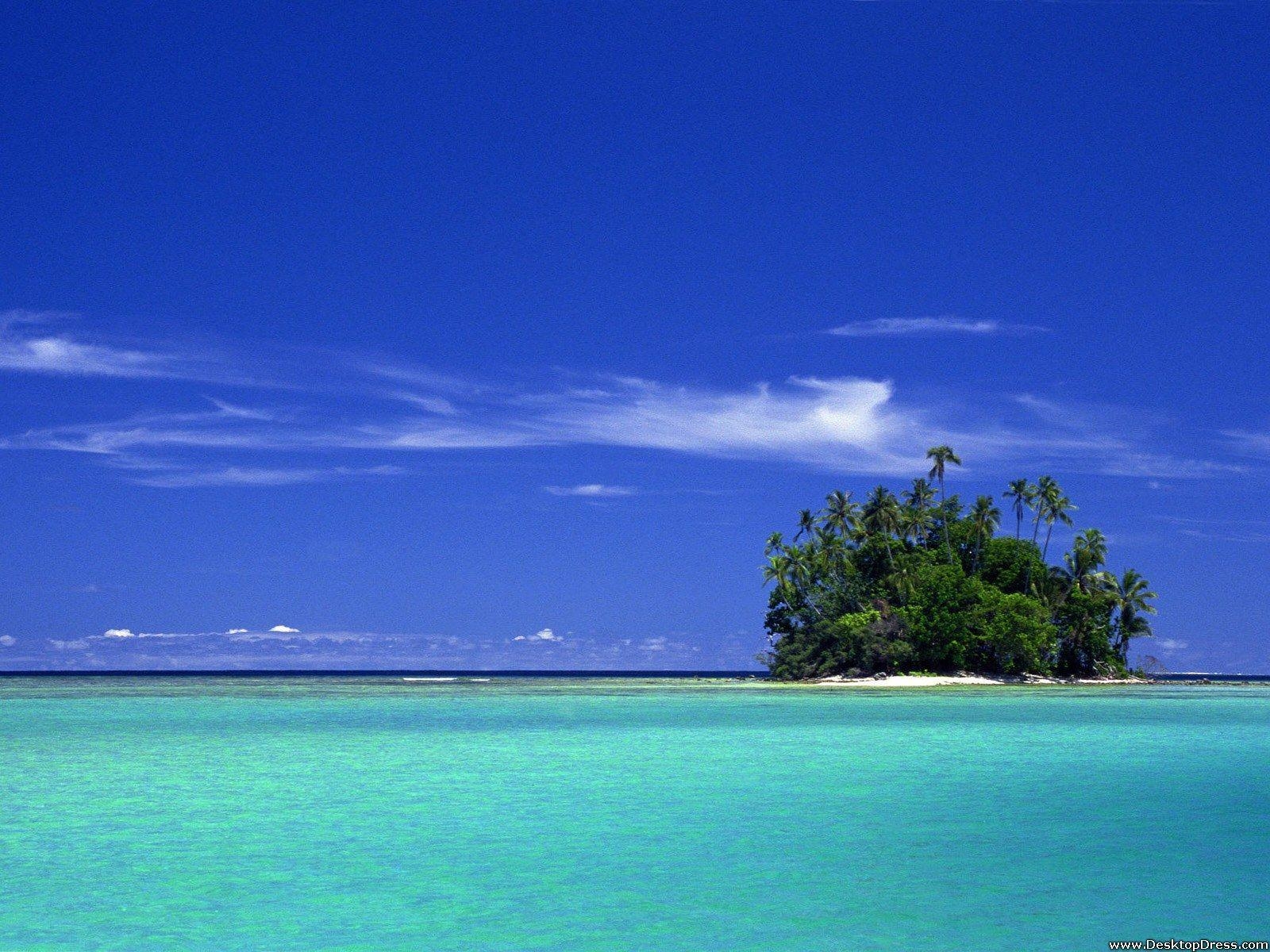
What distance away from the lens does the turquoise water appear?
11.8m

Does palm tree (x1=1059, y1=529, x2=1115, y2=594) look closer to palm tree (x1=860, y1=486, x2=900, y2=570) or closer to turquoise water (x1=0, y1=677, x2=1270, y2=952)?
palm tree (x1=860, y1=486, x2=900, y2=570)

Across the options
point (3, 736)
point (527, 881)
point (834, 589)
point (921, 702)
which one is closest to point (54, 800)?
point (527, 881)

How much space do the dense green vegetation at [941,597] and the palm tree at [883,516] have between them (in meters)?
0.08

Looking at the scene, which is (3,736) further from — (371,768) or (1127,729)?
(1127,729)

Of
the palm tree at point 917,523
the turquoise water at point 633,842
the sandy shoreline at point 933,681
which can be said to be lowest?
the turquoise water at point 633,842

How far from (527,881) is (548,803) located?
6.51 m

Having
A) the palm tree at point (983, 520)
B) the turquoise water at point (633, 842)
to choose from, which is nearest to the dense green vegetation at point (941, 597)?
the palm tree at point (983, 520)

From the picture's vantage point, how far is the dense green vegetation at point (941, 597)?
81375 mm

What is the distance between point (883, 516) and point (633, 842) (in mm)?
74023

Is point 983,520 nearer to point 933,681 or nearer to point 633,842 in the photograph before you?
point 933,681

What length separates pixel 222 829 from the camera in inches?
693

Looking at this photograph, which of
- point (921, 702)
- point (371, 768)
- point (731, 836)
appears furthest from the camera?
point (921, 702)

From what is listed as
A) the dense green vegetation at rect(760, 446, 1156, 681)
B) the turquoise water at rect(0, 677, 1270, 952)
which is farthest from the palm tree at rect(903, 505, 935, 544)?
the turquoise water at rect(0, 677, 1270, 952)

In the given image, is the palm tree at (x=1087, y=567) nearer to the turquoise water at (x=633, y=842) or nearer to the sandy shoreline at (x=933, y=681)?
the sandy shoreline at (x=933, y=681)
